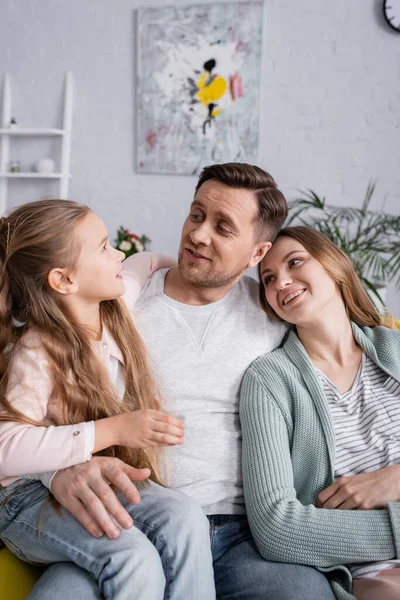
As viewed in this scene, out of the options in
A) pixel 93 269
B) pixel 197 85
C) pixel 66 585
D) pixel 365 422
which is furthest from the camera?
pixel 197 85

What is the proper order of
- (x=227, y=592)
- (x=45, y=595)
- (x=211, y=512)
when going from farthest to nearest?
(x=211, y=512)
(x=227, y=592)
(x=45, y=595)

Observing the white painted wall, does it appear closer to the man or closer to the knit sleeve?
the man

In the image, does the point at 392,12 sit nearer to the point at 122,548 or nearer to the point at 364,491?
the point at 364,491

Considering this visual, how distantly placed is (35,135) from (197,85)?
1218 millimetres

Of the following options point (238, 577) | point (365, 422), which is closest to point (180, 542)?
point (238, 577)

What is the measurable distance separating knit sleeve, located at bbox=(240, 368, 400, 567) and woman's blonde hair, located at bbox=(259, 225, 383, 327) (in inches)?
16.4

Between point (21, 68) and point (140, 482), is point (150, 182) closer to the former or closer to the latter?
point (21, 68)

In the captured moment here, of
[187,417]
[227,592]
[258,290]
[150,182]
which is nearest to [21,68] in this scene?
[150,182]

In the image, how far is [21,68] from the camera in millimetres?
4469

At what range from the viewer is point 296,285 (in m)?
1.55

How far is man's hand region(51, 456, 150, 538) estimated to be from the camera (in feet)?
3.80

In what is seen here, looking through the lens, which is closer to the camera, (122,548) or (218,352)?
(122,548)

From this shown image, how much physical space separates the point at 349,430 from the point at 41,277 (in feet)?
2.55

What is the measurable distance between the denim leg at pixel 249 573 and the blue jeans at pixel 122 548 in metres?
0.12
